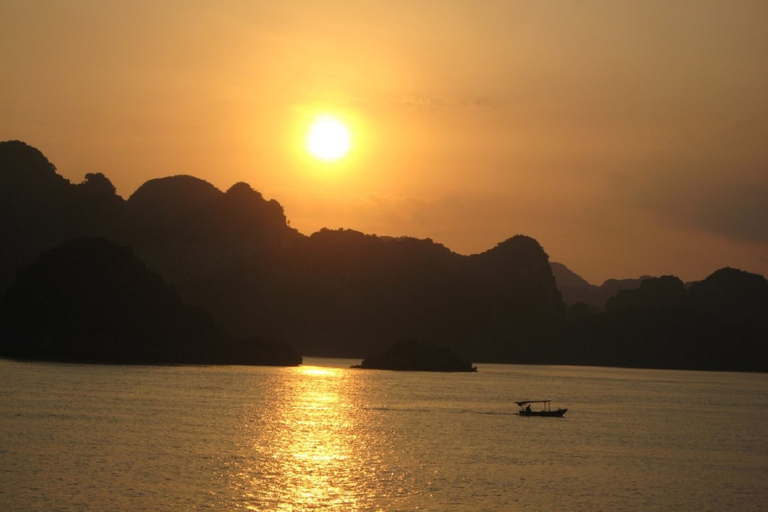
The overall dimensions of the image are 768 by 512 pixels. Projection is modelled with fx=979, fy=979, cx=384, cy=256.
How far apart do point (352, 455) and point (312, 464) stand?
7.61m

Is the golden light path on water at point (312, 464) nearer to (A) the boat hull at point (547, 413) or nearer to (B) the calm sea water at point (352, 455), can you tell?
(B) the calm sea water at point (352, 455)

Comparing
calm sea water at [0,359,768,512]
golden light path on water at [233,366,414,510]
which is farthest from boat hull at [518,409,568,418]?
golden light path on water at [233,366,414,510]

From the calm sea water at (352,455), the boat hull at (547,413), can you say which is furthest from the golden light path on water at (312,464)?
the boat hull at (547,413)

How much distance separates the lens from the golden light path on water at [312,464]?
6462cm

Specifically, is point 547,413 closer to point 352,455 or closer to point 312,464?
point 352,455

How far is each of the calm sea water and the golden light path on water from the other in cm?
16

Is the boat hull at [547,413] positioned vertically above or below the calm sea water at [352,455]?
above

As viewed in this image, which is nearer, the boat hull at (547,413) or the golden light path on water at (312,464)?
the golden light path on water at (312,464)

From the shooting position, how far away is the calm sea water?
6588 cm

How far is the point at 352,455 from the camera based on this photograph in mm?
87125

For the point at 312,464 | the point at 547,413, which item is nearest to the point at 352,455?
the point at 312,464

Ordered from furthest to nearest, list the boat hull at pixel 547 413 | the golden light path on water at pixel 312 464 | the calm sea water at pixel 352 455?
the boat hull at pixel 547 413, the calm sea water at pixel 352 455, the golden light path on water at pixel 312 464

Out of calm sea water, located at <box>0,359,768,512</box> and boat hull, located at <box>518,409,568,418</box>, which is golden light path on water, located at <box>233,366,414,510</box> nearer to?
calm sea water, located at <box>0,359,768,512</box>

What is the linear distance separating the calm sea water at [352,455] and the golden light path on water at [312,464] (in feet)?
0.53
